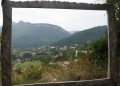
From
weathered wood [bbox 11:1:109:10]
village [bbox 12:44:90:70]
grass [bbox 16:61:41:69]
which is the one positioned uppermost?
weathered wood [bbox 11:1:109:10]

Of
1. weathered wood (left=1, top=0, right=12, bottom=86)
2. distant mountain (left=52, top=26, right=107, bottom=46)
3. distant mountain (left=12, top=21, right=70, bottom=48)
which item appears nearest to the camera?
weathered wood (left=1, top=0, right=12, bottom=86)

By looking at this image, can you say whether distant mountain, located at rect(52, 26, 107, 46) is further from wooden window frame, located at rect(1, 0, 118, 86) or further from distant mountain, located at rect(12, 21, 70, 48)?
wooden window frame, located at rect(1, 0, 118, 86)

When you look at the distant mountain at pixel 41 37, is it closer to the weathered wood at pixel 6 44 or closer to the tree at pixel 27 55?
the tree at pixel 27 55

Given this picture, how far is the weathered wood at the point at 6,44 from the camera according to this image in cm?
372

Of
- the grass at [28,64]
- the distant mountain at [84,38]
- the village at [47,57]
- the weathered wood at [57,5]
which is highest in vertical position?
the weathered wood at [57,5]

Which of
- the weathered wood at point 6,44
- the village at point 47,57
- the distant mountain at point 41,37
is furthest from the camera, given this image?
the distant mountain at point 41,37

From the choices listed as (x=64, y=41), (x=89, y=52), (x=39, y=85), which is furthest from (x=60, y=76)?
(x=64, y=41)

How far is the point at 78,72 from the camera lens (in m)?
5.27

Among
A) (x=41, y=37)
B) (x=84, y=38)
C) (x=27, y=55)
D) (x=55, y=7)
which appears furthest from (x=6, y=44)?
(x=84, y=38)

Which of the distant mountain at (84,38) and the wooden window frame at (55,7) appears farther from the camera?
the distant mountain at (84,38)

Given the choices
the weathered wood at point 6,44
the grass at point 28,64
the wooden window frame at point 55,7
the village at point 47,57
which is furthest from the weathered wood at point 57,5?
the grass at point 28,64

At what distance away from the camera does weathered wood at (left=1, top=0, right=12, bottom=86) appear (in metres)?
3.72

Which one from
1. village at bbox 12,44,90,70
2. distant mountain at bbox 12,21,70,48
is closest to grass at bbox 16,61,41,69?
village at bbox 12,44,90,70

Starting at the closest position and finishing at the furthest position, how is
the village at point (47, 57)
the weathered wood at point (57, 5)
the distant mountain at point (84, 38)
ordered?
the weathered wood at point (57, 5) → the village at point (47, 57) → the distant mountain at point (84, 38)
